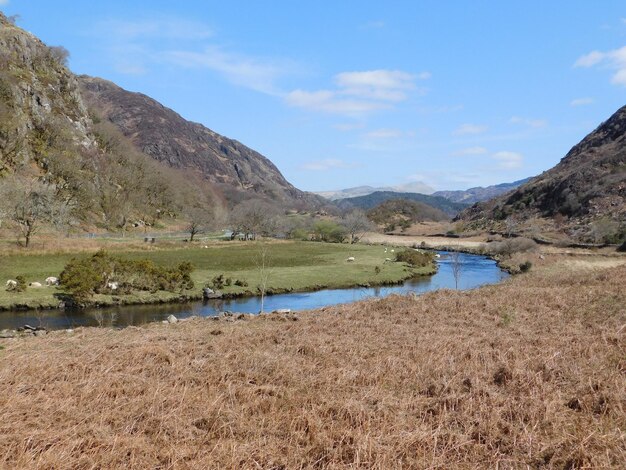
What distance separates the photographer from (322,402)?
8023mm

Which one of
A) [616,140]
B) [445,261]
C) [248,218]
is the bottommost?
[445,261]

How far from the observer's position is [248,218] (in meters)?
104

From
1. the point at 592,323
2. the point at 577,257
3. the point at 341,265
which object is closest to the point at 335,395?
the point at 592,323

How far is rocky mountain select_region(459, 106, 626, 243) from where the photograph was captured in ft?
326

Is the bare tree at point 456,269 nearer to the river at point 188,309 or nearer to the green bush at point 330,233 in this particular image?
the river at point 188,309

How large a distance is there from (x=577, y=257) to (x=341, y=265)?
3308 cm

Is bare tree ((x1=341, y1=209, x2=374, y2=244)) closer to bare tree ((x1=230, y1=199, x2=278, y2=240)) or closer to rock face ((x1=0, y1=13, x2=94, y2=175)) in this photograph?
bare tree ((x1=230, y1=199, x2=278, y2=240))

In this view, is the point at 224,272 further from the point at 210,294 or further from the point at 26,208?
the point at 26,208

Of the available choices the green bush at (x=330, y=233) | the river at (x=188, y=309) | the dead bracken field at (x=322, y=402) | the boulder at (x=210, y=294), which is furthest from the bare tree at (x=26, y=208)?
the green bush at (x=330, y=233)

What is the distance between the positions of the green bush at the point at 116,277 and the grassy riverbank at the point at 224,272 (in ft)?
2.80

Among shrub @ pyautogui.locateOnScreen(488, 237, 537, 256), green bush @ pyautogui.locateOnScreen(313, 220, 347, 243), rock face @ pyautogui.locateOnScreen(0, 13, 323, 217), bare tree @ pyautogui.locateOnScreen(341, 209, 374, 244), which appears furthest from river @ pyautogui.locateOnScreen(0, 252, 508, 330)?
bare tree @ pyautogui.locateOnScreen(341, 209, 374, 244)

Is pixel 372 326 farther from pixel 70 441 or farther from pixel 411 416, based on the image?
pixel 70 441

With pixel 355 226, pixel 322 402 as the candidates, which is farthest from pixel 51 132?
pixel 322 402

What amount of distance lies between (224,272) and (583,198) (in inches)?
4342
